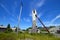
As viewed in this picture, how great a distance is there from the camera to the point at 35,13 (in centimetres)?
764

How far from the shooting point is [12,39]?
23.5ft

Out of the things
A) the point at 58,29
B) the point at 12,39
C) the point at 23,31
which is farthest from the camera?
the point at 58,29

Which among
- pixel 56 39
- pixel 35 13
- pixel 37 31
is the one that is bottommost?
pixel 56 39

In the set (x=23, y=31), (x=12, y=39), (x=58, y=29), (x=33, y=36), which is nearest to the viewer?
(x=12, y=39)

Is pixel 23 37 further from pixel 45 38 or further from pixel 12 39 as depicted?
pixel 45 38

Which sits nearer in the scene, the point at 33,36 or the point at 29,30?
the point at 33,36

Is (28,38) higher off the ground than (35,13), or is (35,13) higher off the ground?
(35,13)

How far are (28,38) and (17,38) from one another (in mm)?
592

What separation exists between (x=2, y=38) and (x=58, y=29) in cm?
400

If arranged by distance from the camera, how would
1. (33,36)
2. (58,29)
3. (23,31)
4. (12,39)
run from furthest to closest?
1. (58,29)
2. (23,31)
3. (33,36)
4. (12,39)

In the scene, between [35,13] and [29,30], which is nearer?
[35,13]

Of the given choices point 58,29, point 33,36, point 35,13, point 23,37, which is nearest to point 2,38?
point 23,37

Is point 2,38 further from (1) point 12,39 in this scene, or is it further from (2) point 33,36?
(2) point 33,36

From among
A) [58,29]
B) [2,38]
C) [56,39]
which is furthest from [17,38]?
[58,29]
